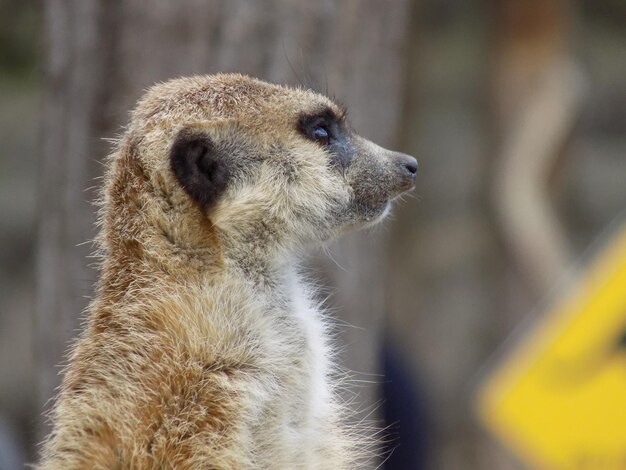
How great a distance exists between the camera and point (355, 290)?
3.88m

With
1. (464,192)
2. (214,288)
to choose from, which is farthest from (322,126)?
(464,192)

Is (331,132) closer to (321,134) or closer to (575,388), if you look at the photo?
(321,134)

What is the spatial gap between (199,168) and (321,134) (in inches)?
16.2

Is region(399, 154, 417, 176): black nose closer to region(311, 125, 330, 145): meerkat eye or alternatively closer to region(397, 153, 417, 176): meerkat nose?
region(397, 153, 417, 176): meerkat nose

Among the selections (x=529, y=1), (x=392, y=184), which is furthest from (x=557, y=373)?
(x=529, y=1)

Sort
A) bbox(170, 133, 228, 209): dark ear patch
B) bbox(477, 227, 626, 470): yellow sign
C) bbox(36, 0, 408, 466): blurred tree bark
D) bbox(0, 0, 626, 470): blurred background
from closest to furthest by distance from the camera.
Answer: bbox(170, 133, 228, 209): dark ear patch → bbox(36, 0, 408, 466): blurred tree bark → bbox(477, 227, 626, 470): yellow sign → bbox(0, 0, 626, 470): blurred background

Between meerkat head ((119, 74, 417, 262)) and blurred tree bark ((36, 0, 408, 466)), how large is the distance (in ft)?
1.98

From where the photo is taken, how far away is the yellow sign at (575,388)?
3.92 metres

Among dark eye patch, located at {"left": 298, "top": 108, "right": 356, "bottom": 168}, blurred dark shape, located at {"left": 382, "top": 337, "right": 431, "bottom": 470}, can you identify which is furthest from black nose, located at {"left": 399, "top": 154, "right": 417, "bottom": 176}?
blurred dark shape, located at {"left": 382, "top": 337, "right": 431, "bottom": 470}

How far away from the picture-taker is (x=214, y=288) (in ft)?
8.48

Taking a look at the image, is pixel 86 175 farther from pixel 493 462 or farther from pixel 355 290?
pixel 493 462

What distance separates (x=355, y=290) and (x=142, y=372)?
1488 millimetres

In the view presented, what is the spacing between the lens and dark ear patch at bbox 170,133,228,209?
2.64 metres

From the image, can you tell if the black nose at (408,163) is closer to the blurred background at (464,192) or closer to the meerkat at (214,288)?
the meerkat at (214,288)
